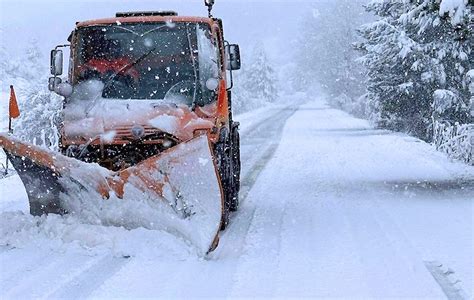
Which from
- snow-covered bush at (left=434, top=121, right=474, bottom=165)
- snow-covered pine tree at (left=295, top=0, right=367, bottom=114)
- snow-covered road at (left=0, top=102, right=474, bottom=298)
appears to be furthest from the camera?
snow-covered pine tree at (left=295, top=0, right=367, bottom=114)

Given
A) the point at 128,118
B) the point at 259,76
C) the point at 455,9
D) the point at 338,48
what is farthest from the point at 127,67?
the point at 259,76

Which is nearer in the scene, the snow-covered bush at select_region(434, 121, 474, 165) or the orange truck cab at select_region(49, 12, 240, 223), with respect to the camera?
the orange truck cab at select_region(49, 12, 240, 223)

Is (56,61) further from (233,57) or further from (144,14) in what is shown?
(233,57)

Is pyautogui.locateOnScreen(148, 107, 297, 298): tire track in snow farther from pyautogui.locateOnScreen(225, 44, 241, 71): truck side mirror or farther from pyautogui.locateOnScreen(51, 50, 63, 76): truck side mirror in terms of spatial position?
pyautogui.locateOnScreen(51, 50, 63, 76): truck side mirror

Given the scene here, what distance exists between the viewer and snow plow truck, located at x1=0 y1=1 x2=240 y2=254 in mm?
5797

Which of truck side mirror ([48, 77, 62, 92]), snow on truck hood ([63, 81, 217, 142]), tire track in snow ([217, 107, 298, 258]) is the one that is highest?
truck side mirror ([48, 77, 62, 92])

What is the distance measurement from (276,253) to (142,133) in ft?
5.98

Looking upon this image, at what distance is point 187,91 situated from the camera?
7.07 metres

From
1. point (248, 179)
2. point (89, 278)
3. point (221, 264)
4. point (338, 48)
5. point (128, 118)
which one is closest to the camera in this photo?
point (89, 278)

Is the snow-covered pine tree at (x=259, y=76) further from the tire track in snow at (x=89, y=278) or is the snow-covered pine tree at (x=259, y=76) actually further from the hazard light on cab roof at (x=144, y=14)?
the tire track in snow at (x=89, y=278)

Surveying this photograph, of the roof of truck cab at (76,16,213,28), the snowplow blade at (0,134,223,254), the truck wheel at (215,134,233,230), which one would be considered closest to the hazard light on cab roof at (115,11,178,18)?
the roof of truck cab at (76,16,213,28)

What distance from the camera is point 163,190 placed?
582 centimetres

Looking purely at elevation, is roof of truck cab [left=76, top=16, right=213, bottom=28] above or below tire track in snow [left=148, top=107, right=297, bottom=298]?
above

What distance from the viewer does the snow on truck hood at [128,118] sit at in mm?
6531
